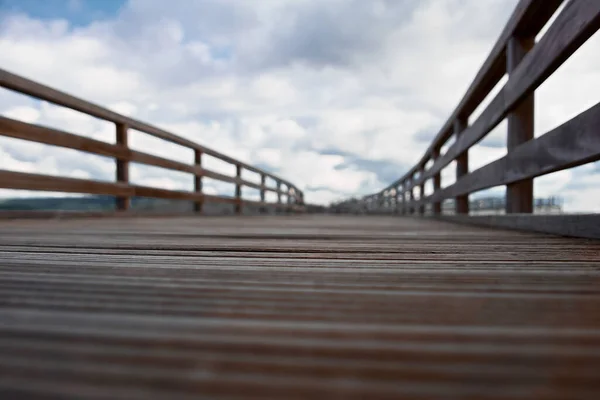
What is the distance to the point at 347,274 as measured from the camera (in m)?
0.58

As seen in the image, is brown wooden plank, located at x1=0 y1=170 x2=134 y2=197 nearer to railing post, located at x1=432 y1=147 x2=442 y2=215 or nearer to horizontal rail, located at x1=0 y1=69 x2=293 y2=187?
horizontal rail, located at x1=0 y1=69 x2=293 y2=187

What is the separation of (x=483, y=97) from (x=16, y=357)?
8.48ft

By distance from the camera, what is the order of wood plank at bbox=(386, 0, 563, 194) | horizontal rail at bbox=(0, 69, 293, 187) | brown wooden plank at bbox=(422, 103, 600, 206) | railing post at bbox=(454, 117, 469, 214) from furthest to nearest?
railing post at bbox=(454, 117, 469, 214) < horizontal rail at bbox=(0, 69, 293, 187) < wood plank at bbox=(386, 0, 563, 194) < brown wooden plank at bbox=(422, 103, 600, 206)

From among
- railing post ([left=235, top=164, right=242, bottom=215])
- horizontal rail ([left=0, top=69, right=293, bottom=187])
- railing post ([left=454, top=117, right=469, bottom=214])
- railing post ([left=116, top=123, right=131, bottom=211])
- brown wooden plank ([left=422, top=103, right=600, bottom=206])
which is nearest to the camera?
brown wooden plank ([left=422, top=103, right=600, bottom=206])

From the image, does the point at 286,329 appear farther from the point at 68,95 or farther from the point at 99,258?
the point at 68,95

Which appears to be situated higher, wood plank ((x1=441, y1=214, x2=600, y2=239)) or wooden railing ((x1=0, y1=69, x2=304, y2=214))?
wooden railing ((x1=0, y1=69, x2=304, y2=214))

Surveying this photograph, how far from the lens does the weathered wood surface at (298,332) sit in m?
0.25

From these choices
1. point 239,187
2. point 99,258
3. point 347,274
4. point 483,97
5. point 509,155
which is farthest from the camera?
point 239,187

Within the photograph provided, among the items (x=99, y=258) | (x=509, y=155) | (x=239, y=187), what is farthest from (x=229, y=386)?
(x=239, y=187)

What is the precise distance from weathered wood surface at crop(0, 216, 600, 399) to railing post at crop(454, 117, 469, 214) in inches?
85.9

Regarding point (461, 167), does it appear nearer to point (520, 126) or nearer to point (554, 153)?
point (520, 126)

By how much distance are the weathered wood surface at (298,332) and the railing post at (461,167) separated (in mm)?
2182

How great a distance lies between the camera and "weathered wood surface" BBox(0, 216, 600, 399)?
255 mm

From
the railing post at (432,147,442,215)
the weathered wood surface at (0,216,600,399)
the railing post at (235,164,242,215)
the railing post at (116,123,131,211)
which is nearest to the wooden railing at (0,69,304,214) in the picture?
the railing post at (116,123,131,211)
